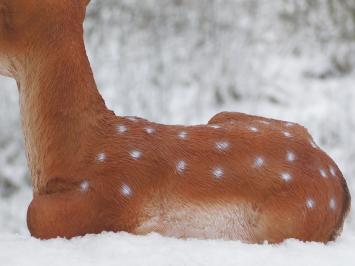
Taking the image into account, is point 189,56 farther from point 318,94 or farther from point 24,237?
point 24,237

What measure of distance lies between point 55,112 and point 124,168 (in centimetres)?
12

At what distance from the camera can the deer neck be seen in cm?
100

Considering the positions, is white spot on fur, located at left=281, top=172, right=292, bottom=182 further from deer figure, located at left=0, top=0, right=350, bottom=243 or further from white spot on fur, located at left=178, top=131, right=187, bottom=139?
white spot on fur, located at left=178, top=131, right=187, bottom=139

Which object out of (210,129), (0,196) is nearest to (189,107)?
(0,196)

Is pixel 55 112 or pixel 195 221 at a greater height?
pixel 55 112

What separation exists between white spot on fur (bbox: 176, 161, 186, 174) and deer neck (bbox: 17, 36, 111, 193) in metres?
0.13

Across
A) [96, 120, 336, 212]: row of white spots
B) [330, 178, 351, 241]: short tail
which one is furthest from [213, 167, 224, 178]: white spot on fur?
[330, 178, 351, 241]: short tail

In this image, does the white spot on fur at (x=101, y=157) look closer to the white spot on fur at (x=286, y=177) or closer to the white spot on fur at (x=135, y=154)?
the white spot on fur at (x=135, y=154)

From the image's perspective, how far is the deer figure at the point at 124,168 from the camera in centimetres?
98

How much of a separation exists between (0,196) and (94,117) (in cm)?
101

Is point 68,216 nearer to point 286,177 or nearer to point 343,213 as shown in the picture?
point 286,177

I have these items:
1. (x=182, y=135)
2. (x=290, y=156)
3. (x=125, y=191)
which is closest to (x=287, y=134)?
(x=290, y=156)

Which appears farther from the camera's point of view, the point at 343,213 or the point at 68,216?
the point at 343,213

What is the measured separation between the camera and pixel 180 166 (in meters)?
1.00
